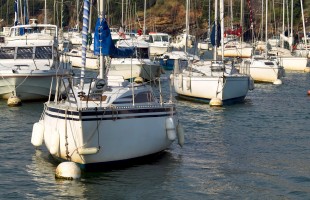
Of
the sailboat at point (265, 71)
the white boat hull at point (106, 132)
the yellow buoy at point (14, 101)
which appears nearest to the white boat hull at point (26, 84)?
the yellow buoy at point (14, 101)

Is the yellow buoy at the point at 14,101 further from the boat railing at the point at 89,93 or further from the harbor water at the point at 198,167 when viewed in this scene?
the boat railing at the point at 89,93

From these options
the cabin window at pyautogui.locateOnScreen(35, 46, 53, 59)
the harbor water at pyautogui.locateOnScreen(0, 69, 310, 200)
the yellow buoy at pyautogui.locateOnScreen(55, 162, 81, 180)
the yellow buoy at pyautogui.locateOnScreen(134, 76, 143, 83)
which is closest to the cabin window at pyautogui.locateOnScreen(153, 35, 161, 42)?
the yellow buoy at pyautogui.locateOnScreen(134, 76, 143, 83)

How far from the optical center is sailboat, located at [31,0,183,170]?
17.8m

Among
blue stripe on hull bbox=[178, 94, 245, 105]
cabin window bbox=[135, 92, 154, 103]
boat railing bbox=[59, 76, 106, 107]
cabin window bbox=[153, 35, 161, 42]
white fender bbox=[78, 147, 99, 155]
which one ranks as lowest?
blue stripe on hull bbox=[178, 94, 245, 105]

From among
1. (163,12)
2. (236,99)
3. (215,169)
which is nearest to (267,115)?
(236,99)

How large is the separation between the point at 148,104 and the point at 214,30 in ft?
71.0

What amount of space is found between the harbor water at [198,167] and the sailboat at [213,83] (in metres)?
4.31

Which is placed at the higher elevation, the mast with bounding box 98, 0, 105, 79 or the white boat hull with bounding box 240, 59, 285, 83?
the mast with bounding box 98, 0, 105, 79

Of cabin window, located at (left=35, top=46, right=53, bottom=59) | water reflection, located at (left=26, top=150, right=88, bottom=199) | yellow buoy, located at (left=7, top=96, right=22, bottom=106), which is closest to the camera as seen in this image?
water reflection, located at (left=26, top=150, right=88, bottom=199)

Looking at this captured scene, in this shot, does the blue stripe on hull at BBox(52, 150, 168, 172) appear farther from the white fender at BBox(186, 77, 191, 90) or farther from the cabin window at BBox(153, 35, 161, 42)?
the cabin window at BBox(153, 35, 161, 42)

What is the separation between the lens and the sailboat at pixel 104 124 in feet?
58.3

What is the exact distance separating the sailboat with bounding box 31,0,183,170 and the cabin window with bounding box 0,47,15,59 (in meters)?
14.7

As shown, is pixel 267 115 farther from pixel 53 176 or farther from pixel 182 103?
pixel 53 176

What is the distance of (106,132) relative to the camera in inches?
707
